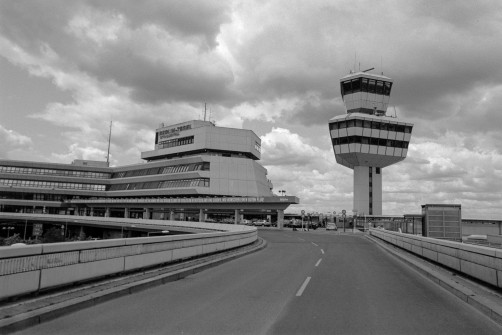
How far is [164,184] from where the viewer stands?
355ft

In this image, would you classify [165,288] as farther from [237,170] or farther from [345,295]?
[237,170]

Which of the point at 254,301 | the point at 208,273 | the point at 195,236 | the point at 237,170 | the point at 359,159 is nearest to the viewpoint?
the point at 254,301

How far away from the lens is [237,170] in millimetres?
107188

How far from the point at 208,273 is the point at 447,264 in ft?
26.3

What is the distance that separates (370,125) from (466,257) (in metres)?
84.8

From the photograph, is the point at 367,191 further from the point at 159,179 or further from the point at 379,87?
the point at 159,179

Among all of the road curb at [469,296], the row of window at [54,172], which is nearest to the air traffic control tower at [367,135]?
the row of window at [54,172]

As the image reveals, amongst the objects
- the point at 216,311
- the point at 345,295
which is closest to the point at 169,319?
the point at 216,311

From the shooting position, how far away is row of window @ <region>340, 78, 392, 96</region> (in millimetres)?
96562

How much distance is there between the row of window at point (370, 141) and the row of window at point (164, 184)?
32793 mm

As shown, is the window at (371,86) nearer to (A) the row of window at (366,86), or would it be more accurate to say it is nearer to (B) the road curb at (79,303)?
(A) the row of window at (366,86)

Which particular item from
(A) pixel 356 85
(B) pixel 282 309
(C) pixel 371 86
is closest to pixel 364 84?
(A) pixel 356 85

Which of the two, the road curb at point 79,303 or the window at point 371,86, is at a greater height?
the window at point 371,86

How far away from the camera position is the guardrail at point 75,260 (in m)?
7.45
